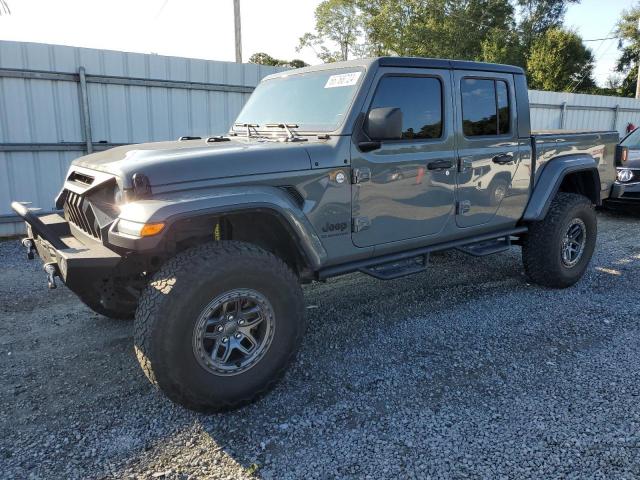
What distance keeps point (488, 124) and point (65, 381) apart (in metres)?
3.82

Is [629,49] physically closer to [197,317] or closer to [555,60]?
[555,60]

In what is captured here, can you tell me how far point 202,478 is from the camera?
2.39 metres

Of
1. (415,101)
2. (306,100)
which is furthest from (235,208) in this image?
(415,101)

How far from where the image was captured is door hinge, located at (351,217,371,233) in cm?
345

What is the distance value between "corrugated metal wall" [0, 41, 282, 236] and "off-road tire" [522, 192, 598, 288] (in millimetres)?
5743

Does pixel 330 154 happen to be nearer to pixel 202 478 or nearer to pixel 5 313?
pixel 202 478

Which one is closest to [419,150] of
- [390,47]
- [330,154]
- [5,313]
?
[330,154]

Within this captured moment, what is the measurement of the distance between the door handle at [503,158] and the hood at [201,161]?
190 cm

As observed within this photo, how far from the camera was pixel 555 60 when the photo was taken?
29.3 meters

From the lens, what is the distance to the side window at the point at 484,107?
4133 mm

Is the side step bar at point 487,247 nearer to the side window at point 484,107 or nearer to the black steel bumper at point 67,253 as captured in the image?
the side window at point 484,107

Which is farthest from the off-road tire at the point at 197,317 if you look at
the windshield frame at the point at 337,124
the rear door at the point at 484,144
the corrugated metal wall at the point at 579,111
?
the corrugated metal wall at the point at 579,111

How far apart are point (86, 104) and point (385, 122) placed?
5755 mm

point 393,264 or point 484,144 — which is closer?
point 393,264
